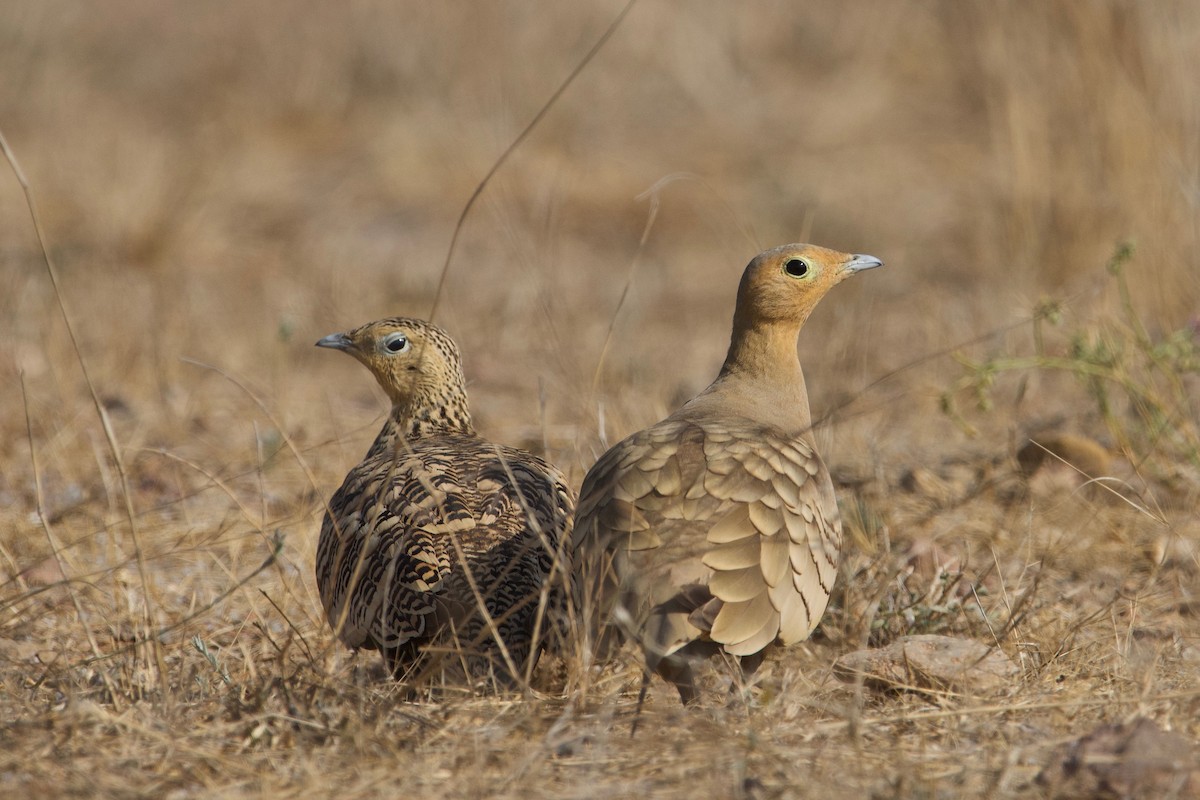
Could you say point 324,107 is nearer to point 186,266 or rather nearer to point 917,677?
point 186,266

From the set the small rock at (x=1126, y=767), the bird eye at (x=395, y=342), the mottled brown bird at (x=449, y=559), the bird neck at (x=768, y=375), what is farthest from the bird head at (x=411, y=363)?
the small rock at (x=1126, y=767)

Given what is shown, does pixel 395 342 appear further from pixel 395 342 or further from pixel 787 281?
pixel 787 281

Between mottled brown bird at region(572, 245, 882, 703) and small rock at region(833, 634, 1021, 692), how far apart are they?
0.24 metres

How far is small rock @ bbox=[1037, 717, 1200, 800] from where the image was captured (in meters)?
2.74

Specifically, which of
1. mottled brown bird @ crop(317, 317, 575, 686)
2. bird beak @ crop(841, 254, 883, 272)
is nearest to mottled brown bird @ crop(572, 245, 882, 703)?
mottled brown bird @ crop(317, 317, 575, 686)

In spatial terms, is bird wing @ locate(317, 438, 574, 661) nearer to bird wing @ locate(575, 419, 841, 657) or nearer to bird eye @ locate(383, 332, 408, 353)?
bird wing @ locate(575, 419, 841, 657)

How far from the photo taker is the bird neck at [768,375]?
397 cm

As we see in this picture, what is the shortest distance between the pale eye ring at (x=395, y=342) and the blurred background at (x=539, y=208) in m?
0.50

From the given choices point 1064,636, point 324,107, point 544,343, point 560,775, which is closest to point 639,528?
point 560,775

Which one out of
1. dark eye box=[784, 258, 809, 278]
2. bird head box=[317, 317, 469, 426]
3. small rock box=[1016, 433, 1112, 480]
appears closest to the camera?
dark eye box=[784, 258, 809, 278]

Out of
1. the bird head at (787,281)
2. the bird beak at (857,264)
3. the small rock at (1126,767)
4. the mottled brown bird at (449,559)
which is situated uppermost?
the bird beak at (857,264)

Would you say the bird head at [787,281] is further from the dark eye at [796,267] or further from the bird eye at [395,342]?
the bird eye at [395,342]

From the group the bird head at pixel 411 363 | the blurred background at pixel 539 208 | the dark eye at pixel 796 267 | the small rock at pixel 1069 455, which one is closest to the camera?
the dark eye at pixel 796 267

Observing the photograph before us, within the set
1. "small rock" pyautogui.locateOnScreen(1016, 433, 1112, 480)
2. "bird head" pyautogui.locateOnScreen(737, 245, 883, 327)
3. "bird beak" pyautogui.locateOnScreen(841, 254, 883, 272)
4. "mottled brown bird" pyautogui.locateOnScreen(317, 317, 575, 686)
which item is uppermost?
"bird beak" pyautogui.locateOnScreen(841, 254, 883, 272)
